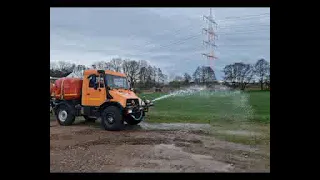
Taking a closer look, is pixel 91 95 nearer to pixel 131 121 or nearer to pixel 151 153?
pixel 131 121

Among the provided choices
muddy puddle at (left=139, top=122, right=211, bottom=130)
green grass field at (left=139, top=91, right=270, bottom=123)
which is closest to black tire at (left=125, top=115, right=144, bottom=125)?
muddy puddle at (left=139, top=122, right=211, bottom=130)

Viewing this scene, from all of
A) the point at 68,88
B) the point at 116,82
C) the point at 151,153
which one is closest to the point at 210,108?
the point at 151,153

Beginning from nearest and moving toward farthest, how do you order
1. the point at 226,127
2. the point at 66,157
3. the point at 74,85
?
the point at 66,157, the point at 226,127, the point at 74,85

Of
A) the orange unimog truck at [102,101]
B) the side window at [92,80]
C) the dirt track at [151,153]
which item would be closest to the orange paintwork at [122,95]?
the orange unimog truck at [102,101]

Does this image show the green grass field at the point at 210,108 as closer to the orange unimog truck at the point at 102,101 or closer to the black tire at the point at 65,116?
the orange unimog truck at the point at 102,101

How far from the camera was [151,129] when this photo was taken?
6.70 metres

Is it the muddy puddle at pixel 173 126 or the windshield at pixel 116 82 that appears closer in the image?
the muddy puddle at pixel 173 126

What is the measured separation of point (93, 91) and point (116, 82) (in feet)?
Result: 2.20

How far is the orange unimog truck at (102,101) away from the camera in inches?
268

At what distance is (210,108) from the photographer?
20.5 ft

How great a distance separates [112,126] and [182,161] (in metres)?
2.29

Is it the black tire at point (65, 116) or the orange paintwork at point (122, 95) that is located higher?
the orange paintwork at point (122, 95)
